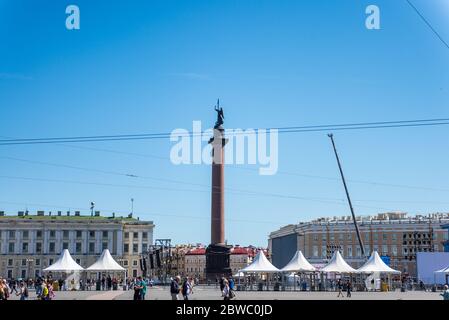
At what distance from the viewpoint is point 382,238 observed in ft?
406

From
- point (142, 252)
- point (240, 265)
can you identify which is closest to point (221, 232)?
point (142, 252)

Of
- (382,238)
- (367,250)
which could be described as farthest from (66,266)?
(382,238)

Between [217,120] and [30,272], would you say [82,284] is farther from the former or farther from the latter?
[30,272]

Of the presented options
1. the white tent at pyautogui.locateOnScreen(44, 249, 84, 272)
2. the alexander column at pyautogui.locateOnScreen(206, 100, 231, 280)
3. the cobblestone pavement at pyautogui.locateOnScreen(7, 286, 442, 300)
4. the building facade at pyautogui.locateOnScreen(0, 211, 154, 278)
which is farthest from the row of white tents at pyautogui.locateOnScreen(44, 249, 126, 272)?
the building facade at pyautogui.locateOnScreen(0, 211, 154, 278)

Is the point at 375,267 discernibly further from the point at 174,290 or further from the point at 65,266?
the point at 174,290

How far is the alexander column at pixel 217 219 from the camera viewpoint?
182ft

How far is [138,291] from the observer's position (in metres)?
26.2

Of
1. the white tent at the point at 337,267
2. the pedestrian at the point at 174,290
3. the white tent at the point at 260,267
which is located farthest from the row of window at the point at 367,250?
the pedestrian at the point at 174,290

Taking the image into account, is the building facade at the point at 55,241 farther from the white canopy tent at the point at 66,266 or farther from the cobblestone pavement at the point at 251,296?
the cobblestone pavement at the point at 251,296

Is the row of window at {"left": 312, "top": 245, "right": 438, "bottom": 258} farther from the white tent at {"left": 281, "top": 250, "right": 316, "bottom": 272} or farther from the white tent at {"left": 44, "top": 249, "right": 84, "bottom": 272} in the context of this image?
the white tent at {"left": 44, "top": 249, "right": 84, "bottom": 272}

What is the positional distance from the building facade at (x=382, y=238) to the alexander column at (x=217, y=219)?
63.1 m

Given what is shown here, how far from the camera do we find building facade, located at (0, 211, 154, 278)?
123 m
